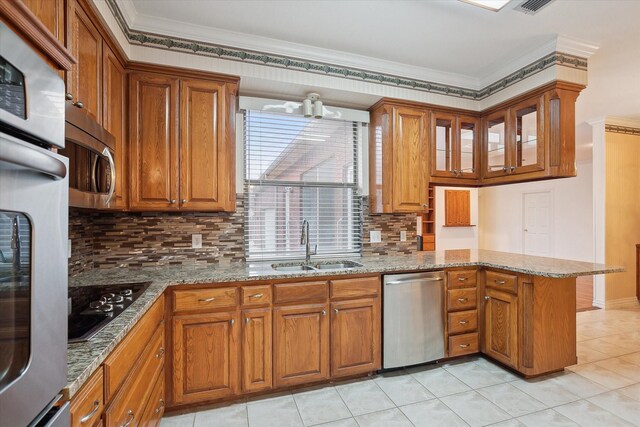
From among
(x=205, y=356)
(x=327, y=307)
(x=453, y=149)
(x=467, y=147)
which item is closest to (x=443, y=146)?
(x=453, y=149)

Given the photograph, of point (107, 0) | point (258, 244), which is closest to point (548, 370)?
point (258, 244)

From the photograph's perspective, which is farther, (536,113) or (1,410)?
(536,113)

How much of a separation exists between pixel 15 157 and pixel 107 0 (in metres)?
1.85

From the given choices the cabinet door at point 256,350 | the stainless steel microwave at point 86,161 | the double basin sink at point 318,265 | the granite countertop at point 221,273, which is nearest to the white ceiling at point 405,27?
the stainless steel microwave at point 86,161

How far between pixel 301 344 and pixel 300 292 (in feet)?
1.23

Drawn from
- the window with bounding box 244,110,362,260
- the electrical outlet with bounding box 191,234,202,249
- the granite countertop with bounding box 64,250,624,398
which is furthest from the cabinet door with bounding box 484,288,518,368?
the electrical outlet with bounding box 191,234,202,249

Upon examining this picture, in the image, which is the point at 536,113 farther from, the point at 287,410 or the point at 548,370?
the point at 287,410

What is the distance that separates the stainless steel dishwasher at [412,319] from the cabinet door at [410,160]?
72cm

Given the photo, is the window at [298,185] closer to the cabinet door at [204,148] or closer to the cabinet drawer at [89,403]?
the cabinet door at [204,148]

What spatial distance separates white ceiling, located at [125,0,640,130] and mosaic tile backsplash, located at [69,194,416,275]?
4.48ft

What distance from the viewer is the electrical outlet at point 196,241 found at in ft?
8.51

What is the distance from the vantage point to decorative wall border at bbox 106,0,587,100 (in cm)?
226

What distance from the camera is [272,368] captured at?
2.20 m

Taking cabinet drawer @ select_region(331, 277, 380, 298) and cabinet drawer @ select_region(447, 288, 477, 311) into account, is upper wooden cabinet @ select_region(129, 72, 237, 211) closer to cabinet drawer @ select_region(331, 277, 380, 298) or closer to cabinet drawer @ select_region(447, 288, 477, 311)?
cabinet drawer @ select_region(331, 277, 380, 298)
